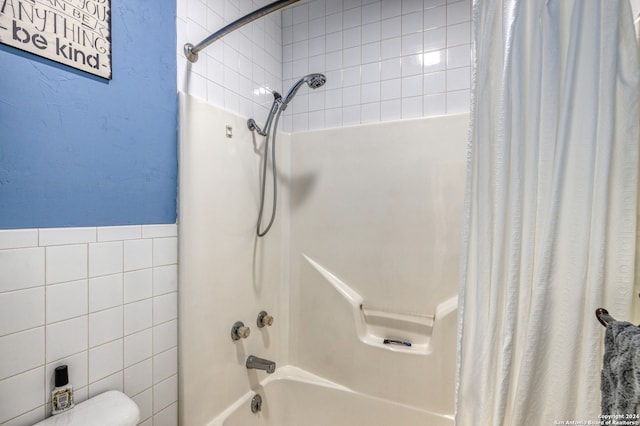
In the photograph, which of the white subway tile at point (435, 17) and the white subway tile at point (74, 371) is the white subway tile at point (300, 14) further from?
the white subway tile at point (74, 371)

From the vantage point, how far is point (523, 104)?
784 mm

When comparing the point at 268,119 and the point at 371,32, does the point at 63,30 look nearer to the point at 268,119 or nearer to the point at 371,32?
the point at 268,119

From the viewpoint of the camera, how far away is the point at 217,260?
1.35 m

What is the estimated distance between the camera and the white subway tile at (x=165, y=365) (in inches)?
44.5

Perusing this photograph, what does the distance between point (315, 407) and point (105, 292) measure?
1246 millimetres

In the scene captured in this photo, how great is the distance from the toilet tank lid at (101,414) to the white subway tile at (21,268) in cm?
38

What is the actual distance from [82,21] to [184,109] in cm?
38

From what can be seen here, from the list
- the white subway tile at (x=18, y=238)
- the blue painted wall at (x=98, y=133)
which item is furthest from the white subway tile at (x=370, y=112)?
the white subway tile at (x=18, y=238)

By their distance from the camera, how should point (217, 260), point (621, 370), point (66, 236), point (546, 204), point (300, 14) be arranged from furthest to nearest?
point (300, 14), point (217, 260), point (66, 236), point (546, 204), point (621, 370)

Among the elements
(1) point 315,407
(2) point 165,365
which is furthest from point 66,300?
(1) point 315,407

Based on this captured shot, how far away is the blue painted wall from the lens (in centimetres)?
79

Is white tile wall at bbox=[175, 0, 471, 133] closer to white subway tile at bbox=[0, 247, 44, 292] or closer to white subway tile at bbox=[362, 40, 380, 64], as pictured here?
white subway tile at bbox=[362, 40, 380, 64]

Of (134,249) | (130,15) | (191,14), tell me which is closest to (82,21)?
(130,15)

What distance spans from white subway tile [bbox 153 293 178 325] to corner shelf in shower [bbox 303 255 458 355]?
2.58 ft
